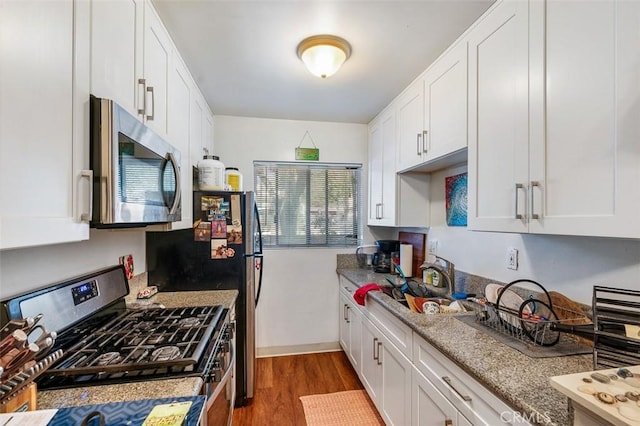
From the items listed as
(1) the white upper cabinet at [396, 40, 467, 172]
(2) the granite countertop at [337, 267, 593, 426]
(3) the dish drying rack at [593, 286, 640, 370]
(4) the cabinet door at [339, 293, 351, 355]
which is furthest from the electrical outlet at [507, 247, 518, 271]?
(4) the cabinet door at [339, 293, 351, 355]

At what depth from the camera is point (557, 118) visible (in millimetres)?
1050

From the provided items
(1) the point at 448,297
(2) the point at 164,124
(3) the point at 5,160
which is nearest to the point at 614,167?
(1) the point at 448,297

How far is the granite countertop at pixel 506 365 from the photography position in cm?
78

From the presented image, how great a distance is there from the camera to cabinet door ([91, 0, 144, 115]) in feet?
2.93

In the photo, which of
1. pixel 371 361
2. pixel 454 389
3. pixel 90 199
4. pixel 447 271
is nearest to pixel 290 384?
pixel 371 361

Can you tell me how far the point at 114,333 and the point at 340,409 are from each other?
164cm

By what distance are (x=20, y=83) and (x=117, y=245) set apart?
1235 mm

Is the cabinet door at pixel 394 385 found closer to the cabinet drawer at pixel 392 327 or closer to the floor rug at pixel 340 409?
the cabinet drawer at pixel 392 327

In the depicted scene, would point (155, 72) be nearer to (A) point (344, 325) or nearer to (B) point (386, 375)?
(B) point (386, 375)

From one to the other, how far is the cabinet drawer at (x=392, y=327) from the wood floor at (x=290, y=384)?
0.83 m

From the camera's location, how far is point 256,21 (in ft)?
4.80

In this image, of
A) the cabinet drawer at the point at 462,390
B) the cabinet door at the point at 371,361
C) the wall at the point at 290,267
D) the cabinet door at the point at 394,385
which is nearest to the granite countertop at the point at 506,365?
the cabinet drawer at the point at 462,390

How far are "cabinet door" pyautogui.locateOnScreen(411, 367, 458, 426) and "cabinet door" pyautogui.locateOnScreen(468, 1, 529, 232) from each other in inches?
30.4

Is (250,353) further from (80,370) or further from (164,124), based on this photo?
(164,124)
